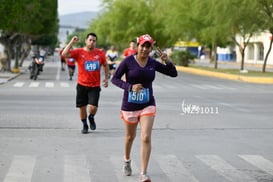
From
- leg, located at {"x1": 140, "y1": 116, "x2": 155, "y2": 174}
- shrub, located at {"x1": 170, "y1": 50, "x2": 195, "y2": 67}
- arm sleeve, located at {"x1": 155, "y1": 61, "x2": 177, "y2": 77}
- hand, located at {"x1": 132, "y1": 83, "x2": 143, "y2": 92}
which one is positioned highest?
arm sleeve, located at {"x1": 155, "y1": 61, "x2": 177, "y2": 77}

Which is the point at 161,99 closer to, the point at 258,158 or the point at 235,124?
the point at 235,124

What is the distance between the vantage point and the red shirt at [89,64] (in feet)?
37.3

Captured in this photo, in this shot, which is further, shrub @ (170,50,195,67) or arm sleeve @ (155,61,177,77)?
shrub @ (170,50,195,67)

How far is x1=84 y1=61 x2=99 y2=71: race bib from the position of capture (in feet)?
37.4

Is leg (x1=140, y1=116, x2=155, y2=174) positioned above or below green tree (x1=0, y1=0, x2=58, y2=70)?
below

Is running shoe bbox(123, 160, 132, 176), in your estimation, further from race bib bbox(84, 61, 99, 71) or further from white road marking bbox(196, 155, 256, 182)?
race bib bbox(84, 61, 99, 71)

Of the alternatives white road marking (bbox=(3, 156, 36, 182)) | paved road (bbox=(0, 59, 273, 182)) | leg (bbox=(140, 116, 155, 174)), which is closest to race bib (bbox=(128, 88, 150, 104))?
leg (bbox=(140, 116, 155, 174))

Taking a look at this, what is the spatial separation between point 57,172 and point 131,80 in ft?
5.11

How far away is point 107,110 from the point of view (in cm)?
1584

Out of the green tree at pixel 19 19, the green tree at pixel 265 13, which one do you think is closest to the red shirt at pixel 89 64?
the green tree at pixel 19 19

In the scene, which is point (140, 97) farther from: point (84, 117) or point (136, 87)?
point (84, 117)

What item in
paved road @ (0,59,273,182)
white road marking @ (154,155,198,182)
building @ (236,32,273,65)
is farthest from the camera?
building @ (236,32,273,65)

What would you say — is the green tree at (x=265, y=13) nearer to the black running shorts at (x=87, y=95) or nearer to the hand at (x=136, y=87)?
the black running shorts at (x=87, y=95)

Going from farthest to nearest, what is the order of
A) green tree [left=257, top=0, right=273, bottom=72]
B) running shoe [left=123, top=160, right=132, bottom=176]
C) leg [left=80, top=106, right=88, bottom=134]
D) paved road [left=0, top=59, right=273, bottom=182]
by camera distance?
green tree [left=257, top=0, right=273, bottom=72] → leg [left=80, top=106, right=88, bottom=134] → paved road [left=0, top=59, right=273, bottom=182] → running shoe [left=123, top=160, right=132, bottom=176]
